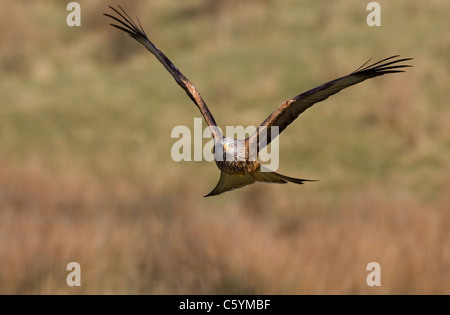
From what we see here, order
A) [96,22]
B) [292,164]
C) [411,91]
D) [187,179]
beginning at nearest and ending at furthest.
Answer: [187,179] → [292,164] → [411,91] → [96,22]

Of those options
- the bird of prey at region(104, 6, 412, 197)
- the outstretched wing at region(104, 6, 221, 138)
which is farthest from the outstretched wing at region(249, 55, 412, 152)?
the outstretched wing at region(104, 6, 221, 138)

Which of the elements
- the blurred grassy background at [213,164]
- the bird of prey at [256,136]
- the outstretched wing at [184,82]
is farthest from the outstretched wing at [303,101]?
the blurred grassy background at [213,164]

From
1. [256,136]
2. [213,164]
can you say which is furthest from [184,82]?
[213,164]

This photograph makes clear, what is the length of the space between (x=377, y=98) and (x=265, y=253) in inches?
321

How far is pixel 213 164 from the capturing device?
14805mm

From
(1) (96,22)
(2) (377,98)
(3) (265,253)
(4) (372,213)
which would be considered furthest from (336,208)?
(1) (96,22)

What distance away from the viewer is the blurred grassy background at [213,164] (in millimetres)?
9266

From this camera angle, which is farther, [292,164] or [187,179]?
[292,164]

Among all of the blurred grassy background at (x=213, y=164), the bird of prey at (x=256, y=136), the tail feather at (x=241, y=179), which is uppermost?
the blurred grassy background at (x=213, y=164)

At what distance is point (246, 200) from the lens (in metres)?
11.8

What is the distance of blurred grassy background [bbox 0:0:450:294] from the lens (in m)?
9.27

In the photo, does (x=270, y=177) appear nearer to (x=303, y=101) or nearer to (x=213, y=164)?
(x=303, y=101)

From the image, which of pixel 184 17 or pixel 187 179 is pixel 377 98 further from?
pixel 184 17

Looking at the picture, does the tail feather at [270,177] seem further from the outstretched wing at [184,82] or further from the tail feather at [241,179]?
the outstretched wing at [184,82]
